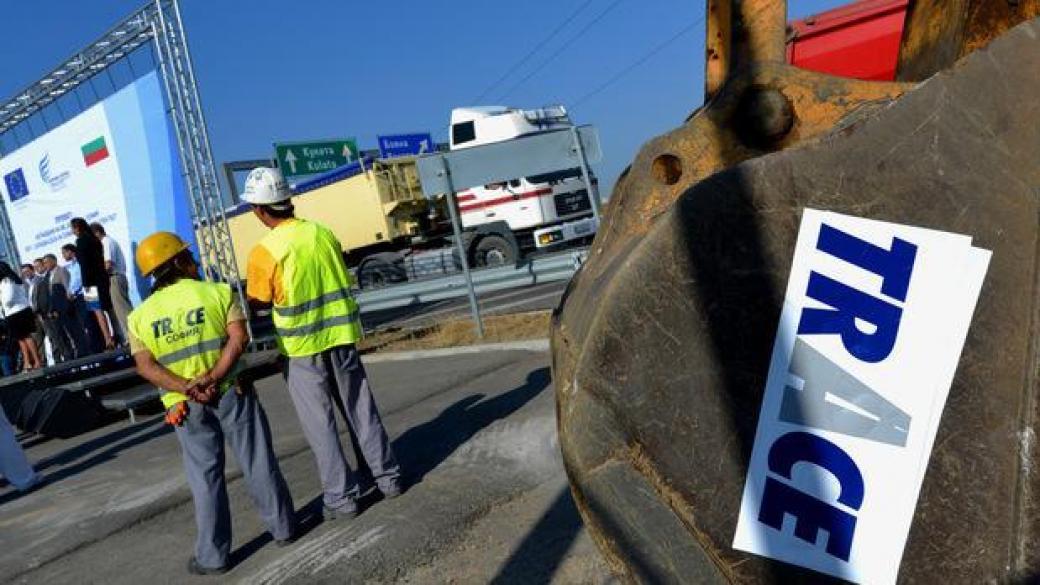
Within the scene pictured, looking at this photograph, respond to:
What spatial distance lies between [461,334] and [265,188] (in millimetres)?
6798

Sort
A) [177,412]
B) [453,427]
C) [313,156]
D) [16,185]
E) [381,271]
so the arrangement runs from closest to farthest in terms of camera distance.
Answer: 1. [177,412]
2. [453,427]
3. [16,185]
4. [381,271]
5. [313,156]

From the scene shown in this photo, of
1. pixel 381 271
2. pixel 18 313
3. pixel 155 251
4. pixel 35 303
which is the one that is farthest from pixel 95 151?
pixel 155 251

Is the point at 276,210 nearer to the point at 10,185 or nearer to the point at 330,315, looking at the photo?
the point at 330,315

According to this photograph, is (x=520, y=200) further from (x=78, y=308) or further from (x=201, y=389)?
(x=201, y=389)

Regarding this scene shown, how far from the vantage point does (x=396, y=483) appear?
4.96 meters

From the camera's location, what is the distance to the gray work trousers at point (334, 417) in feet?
15.5

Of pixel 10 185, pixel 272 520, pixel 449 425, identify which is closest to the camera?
pixel 272 520

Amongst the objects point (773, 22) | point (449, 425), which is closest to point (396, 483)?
point (449, 425)

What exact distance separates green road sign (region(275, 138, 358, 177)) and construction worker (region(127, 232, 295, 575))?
31.5 meters

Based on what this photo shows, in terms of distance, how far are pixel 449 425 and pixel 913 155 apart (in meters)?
5.20

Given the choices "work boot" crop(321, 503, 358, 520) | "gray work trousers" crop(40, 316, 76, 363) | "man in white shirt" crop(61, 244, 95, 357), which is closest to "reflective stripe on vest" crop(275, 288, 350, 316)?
"work boot" crop(321, 503, 358, 520)

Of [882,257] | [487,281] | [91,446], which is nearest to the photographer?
[882,257]

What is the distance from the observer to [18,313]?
13297 mm

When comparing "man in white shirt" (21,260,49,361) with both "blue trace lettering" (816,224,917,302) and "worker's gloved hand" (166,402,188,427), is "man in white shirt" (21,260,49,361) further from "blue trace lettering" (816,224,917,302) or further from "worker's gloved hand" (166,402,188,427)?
"blue trace lettering" (816,224,917,302)
